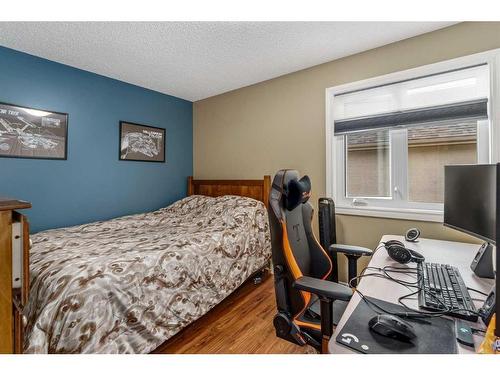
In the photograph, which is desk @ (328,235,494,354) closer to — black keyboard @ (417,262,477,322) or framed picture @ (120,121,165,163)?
black keyboard @ (417,262,477,322)

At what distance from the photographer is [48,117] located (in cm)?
233

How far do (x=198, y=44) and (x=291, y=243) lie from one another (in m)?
1.87

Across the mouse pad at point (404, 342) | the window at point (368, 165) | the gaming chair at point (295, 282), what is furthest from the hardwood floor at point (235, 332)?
the window at point (368, 165)

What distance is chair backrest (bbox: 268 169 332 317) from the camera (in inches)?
45.5

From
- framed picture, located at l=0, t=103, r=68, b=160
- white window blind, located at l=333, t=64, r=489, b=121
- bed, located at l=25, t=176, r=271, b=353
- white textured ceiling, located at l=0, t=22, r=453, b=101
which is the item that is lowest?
bed, located at l=25, t=176, r=271, b=353

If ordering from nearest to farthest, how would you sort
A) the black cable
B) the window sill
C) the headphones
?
the black cable → the headphones → the window sill

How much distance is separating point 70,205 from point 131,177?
0.70 meters

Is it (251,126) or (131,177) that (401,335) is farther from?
(131,177)

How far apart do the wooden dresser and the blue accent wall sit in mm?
1802

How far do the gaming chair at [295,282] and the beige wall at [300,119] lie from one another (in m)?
1.16

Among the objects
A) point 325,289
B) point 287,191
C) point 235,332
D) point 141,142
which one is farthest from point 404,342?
point 141,142

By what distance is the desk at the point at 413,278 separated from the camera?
0.75 m

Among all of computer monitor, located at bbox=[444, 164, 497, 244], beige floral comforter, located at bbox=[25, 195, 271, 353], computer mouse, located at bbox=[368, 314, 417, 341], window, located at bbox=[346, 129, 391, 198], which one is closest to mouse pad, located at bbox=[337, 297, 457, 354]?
computer mouse, located at bbox=[368, 314, 417, 341]
